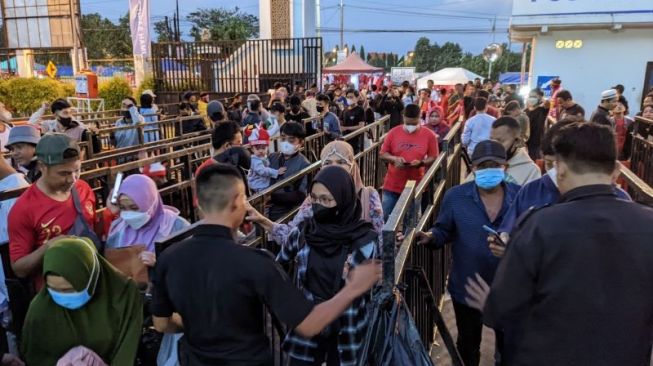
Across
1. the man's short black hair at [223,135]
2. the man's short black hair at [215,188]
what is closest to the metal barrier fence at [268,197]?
the man's short black hair at [215,188]

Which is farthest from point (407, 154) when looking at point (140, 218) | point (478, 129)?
point (140, 218)

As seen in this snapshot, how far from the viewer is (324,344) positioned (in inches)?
95.0

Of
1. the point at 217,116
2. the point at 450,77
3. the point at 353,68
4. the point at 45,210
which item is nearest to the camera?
the point at 45,210

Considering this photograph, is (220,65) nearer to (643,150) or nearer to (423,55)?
(643,150)

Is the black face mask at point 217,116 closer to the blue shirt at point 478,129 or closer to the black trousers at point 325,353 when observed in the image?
the blue shirt at point 478,129

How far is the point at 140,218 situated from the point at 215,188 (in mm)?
920

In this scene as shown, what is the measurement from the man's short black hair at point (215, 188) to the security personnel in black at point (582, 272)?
111cm

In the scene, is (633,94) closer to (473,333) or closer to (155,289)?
(473,333)

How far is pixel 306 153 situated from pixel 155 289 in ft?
17.0

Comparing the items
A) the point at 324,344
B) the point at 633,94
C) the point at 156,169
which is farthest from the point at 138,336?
the point at 633,94

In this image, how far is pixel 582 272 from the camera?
167 centimetres

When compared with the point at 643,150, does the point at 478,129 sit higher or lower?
higher

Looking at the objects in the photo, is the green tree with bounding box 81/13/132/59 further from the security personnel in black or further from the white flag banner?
the security personnel in black

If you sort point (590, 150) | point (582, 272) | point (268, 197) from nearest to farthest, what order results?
point (582, 272) < point (590, 150) < point (268, 197)
